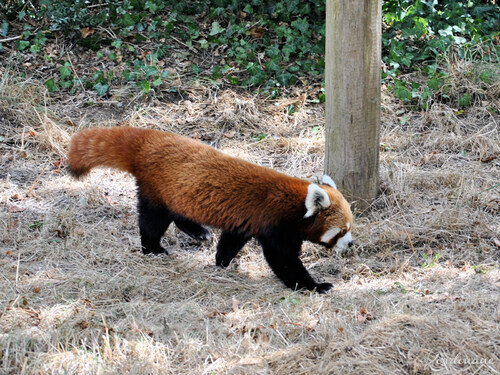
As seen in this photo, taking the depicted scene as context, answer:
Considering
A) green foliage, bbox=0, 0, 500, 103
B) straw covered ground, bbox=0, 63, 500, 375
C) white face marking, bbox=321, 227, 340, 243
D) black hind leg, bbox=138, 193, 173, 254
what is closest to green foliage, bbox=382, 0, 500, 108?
green foliage, bbox=0, 0, 500, 103

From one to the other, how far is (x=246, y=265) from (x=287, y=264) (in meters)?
0.63

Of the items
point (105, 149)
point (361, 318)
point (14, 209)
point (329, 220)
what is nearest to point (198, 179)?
point (105, 149)

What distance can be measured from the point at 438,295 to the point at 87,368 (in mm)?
2313

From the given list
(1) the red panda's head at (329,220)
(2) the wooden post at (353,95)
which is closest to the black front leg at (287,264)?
(1) the red panda's head at (329,220)

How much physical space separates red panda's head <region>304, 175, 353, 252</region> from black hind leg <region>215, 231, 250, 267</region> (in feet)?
1.79

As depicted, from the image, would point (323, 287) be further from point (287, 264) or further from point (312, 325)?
point (312, 325)

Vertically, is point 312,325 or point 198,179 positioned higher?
point 198,179

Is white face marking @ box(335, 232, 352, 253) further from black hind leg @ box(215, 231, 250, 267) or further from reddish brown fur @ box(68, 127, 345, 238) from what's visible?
black hind leg @ box(215, 231, 250, 267)

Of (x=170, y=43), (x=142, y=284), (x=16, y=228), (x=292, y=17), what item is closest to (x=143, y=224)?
(x=142, y=284)

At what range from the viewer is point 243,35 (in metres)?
8.12

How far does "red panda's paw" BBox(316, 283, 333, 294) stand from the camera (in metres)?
4.23

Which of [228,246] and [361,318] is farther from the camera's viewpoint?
[228,246]

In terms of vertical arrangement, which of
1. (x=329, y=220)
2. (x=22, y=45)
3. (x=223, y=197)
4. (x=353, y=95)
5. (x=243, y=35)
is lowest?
(x=329, y=220)

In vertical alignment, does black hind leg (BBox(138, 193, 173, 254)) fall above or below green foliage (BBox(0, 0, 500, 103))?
below
